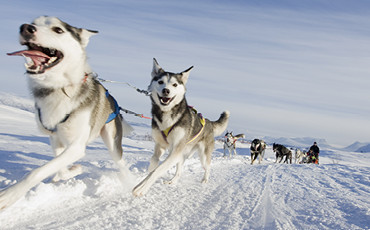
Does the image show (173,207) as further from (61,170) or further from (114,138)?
(61,170)

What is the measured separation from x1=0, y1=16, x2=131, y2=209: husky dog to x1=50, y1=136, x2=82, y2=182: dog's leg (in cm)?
1

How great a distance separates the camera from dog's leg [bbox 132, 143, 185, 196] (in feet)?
11.6

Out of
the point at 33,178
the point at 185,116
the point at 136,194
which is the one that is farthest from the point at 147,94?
the point at 33,178

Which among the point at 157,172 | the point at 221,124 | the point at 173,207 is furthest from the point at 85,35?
the point at 221,124

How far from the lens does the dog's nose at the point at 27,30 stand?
2492 mm

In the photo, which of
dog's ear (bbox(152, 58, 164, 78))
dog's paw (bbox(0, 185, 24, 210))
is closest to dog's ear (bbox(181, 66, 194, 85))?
dog's ear (bbox(152, 58, 164, 78))

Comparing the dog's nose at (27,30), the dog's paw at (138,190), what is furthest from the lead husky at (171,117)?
the dog's nose at (27,30)

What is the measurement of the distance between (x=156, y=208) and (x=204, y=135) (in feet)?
8.97

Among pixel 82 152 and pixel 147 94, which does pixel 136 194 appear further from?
pixel 147 94

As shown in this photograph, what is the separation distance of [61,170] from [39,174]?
1.37 meters

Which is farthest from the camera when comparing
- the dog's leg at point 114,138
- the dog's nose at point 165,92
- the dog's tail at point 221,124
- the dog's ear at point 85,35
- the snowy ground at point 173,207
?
the dog's tail at point 221,124

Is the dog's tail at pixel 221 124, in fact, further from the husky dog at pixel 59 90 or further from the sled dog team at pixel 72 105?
the husky dog at pixel 59 90

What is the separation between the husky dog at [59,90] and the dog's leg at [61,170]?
1 centimetres

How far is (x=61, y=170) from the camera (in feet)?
12.8
